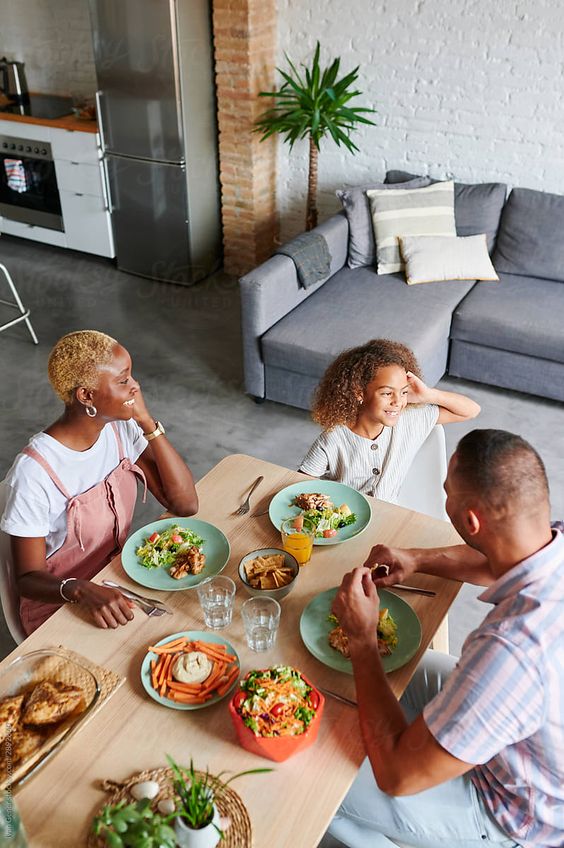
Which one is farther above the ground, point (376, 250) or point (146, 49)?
point (146, 49)

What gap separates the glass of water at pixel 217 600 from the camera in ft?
5.32

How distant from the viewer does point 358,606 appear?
5.07ft

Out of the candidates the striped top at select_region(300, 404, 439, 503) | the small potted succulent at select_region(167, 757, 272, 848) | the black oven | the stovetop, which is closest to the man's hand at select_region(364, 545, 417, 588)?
the striped top at select_region(300, 404, 439, 503)

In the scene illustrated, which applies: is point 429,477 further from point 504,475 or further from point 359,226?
point 359,226

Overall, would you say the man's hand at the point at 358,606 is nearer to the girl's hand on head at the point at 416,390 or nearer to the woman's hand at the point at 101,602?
the woman's hand at the point at 101,602

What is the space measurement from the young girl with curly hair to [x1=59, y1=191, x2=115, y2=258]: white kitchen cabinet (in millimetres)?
3404

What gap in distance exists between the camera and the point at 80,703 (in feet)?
4.60

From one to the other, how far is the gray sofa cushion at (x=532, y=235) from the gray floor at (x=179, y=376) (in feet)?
2.21

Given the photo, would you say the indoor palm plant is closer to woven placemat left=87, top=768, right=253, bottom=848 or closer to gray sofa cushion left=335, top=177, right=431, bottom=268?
gray sofa cushion left=335, top=177, right=431, bottom=268

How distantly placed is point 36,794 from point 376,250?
3408mm

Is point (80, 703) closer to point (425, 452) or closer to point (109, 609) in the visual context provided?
point (109, 609)

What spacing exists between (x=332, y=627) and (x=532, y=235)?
118 inches

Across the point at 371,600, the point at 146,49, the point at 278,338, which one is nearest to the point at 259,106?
the point at 146,49

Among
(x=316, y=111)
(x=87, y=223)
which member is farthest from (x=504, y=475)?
(x=87, y=223)
